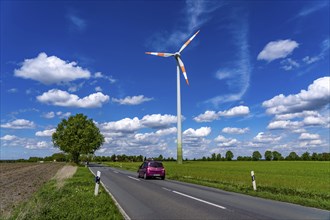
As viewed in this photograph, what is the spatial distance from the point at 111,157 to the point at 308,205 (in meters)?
148

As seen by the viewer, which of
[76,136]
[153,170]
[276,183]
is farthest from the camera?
[76,136]

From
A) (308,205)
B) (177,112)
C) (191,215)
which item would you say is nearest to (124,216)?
(191,215)

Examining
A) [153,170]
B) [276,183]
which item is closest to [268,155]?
[153,170]

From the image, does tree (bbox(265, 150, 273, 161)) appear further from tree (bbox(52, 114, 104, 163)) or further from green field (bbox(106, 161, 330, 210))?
green field (bbox(106, 161, 330, 210))

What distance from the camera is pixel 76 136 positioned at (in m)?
79.2

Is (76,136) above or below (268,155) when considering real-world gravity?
below

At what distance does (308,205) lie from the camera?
1214 centimetres

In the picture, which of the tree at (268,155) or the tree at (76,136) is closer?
the tree at (76,136)

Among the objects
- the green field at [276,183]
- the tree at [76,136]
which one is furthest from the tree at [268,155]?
the green field at [276,183]

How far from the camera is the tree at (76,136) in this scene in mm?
79375

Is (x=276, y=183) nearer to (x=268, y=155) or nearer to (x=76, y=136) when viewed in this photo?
(x=76, y=136)

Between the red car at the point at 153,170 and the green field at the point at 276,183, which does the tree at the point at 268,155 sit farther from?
the red car at the point at 153,170

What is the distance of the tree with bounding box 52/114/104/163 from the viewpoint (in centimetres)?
7938

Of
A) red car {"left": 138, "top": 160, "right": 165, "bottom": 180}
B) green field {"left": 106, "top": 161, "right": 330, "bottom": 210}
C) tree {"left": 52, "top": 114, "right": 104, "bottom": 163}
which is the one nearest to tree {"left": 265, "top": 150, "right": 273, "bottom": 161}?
tree {"left": 52, "top": 114, "right": 104, "bottom": 163}
